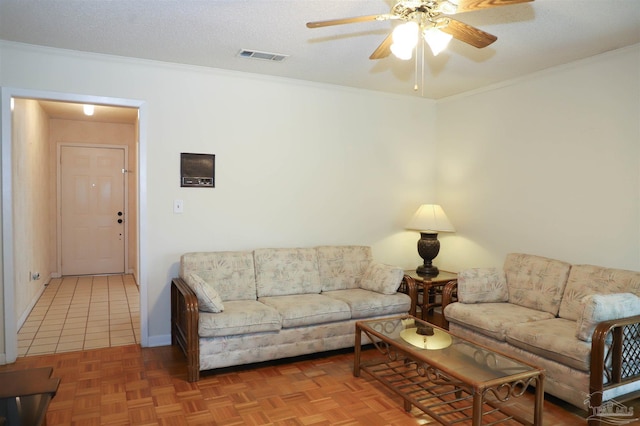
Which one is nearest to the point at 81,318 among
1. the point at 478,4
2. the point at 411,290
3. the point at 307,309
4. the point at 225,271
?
the point at 225,271

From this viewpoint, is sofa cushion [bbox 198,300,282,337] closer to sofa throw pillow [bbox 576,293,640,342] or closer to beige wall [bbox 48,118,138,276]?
sofa throw pillow [bbox 576,293,640,342]

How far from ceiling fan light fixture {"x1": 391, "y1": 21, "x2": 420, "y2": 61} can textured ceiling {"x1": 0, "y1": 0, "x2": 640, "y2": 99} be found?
2.07 ft

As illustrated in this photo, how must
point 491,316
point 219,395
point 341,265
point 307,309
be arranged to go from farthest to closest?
1. point 341,265
2. point 307,309
3. point 491,316
4. point 219,395

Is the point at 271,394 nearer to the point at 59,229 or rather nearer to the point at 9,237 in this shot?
the point at 9,237

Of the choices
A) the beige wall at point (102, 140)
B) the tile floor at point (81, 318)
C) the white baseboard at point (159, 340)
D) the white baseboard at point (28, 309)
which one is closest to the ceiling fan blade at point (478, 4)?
the white baseboard at point (159, 340)

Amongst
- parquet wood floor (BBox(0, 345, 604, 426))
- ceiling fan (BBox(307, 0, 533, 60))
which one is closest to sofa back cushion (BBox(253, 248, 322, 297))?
parquet wood floor (BBox(0, 345, 604, 426))

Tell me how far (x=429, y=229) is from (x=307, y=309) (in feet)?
5.76

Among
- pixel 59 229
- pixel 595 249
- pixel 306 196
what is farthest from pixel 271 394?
pixel 59 229

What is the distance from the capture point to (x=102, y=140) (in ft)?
23.2

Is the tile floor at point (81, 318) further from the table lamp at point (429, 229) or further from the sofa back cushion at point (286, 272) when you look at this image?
the table lamp at point (429, 229)

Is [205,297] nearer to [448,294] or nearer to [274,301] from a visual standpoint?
[274,301]

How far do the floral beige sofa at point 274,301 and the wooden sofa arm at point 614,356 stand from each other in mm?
1648

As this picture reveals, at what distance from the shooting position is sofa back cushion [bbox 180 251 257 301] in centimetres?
373

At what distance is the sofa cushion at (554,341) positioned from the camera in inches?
105
